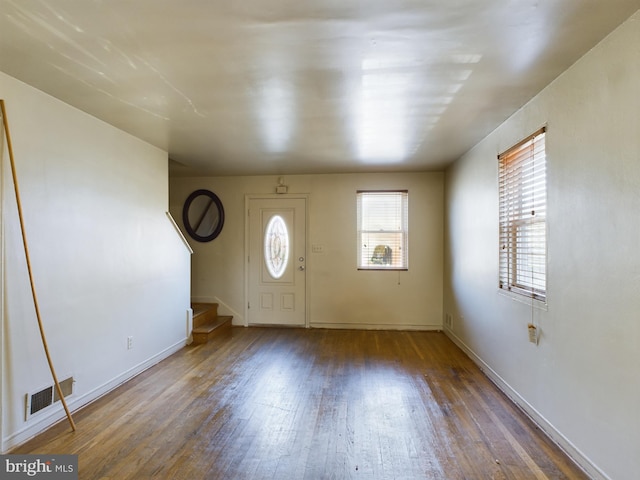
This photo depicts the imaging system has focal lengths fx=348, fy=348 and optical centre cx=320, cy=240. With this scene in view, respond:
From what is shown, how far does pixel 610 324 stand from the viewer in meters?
1.82

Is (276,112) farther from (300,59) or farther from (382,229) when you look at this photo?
(382,229)

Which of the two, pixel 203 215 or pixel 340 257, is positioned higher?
pixel 203 215

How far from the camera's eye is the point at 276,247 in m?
5.50

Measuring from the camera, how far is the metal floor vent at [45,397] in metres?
2.34

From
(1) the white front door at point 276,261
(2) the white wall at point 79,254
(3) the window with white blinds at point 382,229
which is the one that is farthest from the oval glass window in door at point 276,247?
(2) the white wall at point 79,254

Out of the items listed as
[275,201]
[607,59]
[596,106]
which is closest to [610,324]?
[596,106]

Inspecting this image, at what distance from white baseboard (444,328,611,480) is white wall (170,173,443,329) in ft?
5.15

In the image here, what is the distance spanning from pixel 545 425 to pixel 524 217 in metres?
1.52

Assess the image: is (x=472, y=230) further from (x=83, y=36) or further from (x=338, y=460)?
(x=83, y=36)

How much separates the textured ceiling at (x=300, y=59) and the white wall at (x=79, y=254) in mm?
257

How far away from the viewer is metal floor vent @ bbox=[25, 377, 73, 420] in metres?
2.34

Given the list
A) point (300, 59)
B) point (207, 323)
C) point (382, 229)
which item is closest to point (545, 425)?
point (300, 59)

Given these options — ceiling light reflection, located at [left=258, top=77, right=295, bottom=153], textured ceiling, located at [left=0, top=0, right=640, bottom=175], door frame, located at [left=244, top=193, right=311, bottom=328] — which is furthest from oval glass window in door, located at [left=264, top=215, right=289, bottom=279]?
→ textured ceiling, located at [left=0, top=0, right=640, bottom=175]

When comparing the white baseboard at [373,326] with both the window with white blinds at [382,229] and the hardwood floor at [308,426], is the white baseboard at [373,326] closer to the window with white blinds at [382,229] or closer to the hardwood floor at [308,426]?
the window with white blinds at [382,229]
